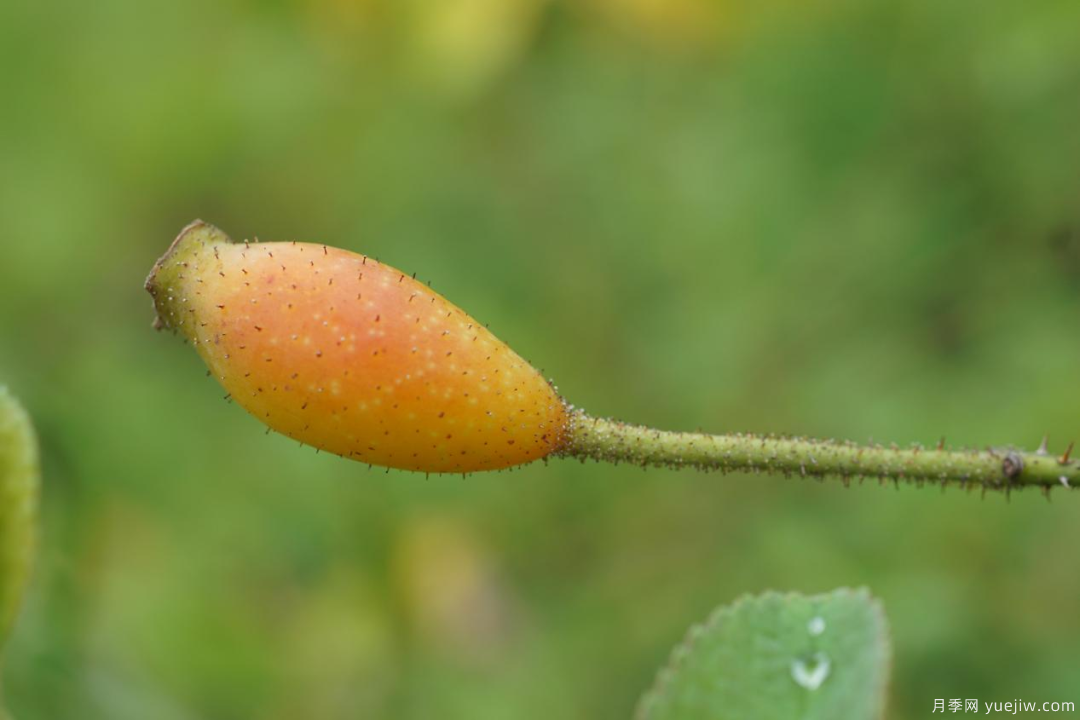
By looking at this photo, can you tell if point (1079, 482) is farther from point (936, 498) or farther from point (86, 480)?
point (86, 480)

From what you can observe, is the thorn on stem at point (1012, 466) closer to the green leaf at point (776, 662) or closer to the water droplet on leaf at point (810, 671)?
the green leaf at point (776, 662)

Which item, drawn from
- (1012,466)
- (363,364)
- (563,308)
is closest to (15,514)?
(363,364)

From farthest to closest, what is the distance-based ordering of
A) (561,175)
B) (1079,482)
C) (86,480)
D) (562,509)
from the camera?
1. (561,175)
2. (562,509)
3. (86,480)
4. (1079,482)

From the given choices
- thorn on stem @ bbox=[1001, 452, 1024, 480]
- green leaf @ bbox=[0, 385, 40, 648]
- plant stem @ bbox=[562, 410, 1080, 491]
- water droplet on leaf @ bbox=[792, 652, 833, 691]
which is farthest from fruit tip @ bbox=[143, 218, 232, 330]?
thorn on stem @ bbox=[1001, 452, 1024, 480]

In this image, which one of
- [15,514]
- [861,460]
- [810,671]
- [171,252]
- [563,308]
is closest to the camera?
[15,514]

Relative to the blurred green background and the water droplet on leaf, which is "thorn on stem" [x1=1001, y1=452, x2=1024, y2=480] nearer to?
the water droplet on leaf

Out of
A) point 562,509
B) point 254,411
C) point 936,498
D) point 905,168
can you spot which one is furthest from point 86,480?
point 905,168

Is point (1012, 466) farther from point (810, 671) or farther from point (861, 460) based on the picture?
point (810, 671)

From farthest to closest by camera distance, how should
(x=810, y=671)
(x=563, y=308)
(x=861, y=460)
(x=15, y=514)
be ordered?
1. (x=563, y=308)
2. (x=861, y=460)
3. (x=810, y=671)
4. (x=15, y=514)
